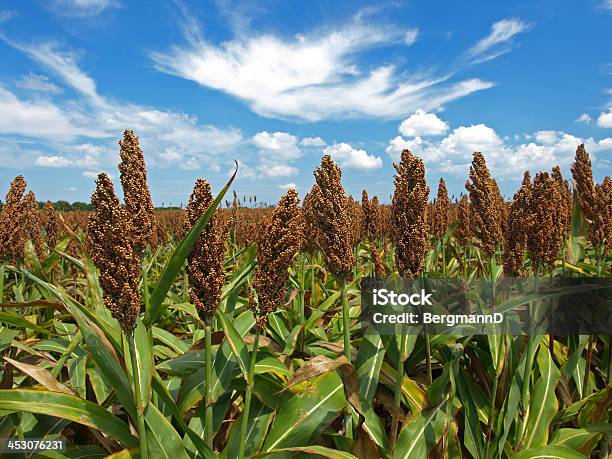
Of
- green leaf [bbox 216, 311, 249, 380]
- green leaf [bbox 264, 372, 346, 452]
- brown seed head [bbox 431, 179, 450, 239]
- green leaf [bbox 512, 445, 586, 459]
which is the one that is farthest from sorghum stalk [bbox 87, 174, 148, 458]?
brown seed head [bbox 431, 179, 450, 239]

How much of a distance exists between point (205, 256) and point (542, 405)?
9.30ft

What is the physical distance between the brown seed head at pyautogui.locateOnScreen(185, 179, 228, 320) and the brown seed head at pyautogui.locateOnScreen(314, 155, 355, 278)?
2.06ft

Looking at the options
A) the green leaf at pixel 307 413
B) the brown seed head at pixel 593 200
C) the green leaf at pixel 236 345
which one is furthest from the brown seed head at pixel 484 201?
the green leaf at pixel 236 345

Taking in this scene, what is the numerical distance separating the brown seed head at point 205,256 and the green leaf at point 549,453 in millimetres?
2355

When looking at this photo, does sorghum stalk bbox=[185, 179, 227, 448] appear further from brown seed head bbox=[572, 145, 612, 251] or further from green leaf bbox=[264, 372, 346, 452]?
brown seed head bbox=[572, 145, 612, 251]

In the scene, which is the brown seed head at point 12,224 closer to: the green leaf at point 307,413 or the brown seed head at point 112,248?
the brown seed head at point 112,248

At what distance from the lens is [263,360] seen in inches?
106

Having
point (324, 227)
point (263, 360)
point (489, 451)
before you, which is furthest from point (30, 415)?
point (489, 451)

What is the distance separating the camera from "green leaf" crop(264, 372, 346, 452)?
2465mm

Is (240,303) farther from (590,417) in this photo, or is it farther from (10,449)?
(590,417)

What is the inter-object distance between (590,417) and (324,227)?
2.67 m

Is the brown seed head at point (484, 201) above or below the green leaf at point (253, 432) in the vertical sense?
above

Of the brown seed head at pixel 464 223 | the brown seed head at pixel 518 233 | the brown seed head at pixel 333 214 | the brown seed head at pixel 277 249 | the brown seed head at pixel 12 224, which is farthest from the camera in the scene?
the brown seed head at pixel 464 223

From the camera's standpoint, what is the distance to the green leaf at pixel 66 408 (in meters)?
2.19
